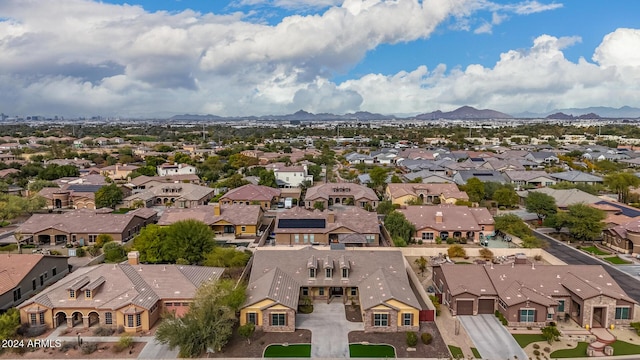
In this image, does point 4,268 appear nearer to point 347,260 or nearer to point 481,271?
point 347,260

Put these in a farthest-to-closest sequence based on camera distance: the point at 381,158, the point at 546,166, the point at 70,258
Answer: the point at 381,158 → the point at 546,166 → the point at 70,258

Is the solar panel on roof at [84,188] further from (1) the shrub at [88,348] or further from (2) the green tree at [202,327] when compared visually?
(2) the green tree at [202,327]

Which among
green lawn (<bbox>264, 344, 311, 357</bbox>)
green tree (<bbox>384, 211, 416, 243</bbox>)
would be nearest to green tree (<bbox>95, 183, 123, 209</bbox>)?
green tree (<bbox>384, 211, 416, 243</bbox>)

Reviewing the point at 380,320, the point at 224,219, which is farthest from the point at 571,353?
the point at 224,219

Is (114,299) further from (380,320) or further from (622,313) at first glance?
(622,313)

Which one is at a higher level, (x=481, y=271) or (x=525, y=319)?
(x=481, y=271)

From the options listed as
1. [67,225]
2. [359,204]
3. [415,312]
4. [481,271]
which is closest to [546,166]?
[359,204]

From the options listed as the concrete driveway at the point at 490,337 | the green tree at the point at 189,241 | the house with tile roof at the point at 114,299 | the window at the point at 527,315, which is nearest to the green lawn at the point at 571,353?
the concrete driveway at the point at 490,337
